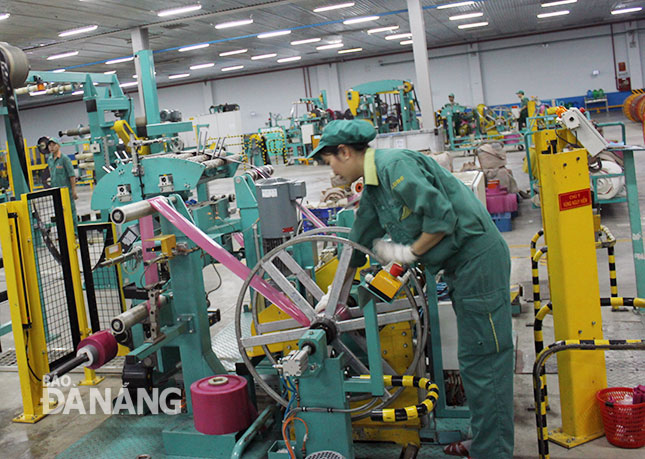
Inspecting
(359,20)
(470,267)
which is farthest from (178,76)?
(470,267)

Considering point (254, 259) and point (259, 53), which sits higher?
point (259, 53)

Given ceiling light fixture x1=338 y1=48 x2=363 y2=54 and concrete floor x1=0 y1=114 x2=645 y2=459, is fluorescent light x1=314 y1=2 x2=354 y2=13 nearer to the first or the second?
concrete floor x1=0 y1=114 x2=645 y2=459

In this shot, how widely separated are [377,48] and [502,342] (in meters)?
25.2

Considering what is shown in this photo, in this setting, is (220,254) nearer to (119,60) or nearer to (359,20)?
(359,20)

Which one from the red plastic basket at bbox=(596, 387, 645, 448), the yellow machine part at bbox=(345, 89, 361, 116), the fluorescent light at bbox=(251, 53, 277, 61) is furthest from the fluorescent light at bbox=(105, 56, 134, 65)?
the red plastic basket at bbox=(596, 387, 645, 448)

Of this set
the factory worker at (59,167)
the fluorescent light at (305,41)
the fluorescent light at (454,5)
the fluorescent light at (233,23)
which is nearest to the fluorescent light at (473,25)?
the fluorescent light at (454,5)

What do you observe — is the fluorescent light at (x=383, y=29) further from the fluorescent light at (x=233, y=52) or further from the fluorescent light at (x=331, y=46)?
the fluorescent light at (x=233, y=52)

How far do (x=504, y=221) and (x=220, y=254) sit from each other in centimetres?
632

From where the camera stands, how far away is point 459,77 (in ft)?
94.2

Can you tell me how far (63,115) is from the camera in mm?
32125

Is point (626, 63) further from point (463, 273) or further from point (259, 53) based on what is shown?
point (463, 273)

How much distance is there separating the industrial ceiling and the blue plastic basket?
24.0ft

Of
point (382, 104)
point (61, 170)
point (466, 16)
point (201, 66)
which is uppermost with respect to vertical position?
point (201, 66)

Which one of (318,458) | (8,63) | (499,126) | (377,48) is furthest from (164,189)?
(377,48)
